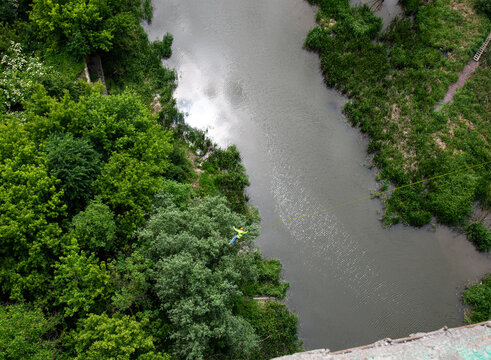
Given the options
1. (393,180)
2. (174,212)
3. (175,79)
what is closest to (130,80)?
(175,79)

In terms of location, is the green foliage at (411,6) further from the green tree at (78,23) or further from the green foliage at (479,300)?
the green tree at (78,23)

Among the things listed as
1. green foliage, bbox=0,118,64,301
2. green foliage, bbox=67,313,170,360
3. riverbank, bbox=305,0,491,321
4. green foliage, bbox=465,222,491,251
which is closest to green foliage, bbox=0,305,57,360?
green foliage, bbox=0,118,64,301

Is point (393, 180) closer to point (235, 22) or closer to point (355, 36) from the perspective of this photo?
point (355, 36)

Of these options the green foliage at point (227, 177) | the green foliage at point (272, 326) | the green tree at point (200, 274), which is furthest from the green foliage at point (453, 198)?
the green tree at point (200, 274)

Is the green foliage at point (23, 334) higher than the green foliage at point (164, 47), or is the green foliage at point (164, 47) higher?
the green foliage at point (164, 47)

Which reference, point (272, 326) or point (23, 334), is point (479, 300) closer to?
point (272, 326)
